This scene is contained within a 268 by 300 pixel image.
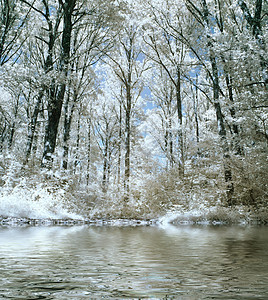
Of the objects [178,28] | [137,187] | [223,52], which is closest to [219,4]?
[178,28]

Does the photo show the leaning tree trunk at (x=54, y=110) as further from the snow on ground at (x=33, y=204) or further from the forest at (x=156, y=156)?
the snow on ground at (x=33, y=204)

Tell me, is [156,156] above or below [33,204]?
above

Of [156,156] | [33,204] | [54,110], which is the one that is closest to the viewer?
[33,204]

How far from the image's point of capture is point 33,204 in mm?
7250

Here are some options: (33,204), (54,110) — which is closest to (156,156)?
(54,110)

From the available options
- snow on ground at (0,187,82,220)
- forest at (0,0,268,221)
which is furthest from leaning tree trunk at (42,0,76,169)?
snow on ground at (0,187,82,220)

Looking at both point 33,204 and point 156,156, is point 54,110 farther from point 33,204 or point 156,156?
point 156,156

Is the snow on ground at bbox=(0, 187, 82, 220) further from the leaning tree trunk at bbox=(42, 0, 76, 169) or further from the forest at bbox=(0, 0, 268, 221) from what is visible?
the leaning tree trunk at bbox=(42, 0, 76, 169)

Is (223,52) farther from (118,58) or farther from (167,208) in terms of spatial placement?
(118,58)

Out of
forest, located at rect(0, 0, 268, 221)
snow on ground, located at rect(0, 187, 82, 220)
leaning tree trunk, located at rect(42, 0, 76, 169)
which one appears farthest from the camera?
leaning tree trunk, located at rect(42, 0, 76, 169)

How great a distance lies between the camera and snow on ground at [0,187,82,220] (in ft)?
22.9

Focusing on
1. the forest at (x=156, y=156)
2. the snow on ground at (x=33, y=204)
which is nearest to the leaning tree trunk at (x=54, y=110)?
the forest at (x=156, y=156)

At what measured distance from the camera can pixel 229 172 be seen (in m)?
9.92

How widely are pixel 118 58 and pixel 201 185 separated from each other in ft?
33.2
